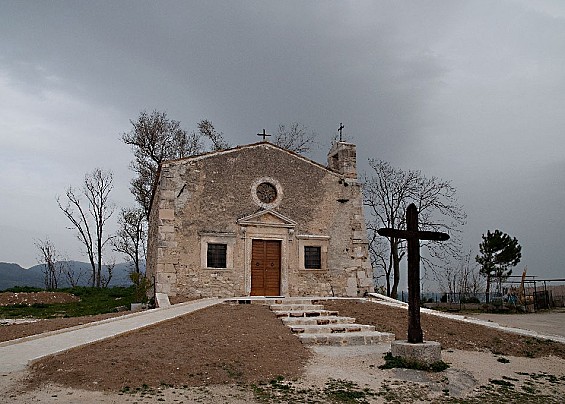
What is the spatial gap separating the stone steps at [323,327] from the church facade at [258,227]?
350 cm

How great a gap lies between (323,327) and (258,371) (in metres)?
4.08

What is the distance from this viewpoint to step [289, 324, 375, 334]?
10522 millimetres

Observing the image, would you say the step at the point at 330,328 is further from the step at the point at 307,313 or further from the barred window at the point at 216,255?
the barred window at the point at 216,255

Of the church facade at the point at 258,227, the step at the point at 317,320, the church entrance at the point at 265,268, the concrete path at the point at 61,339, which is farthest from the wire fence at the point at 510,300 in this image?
the concrete path at the point at 61,339

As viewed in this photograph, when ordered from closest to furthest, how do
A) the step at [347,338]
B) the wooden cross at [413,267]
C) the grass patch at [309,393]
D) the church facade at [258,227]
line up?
the grass patch at [309,393] < the wooden cross at [413,267] < the step at [347,338] < the church facade at [258,227]

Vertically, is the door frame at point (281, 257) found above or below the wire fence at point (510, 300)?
above

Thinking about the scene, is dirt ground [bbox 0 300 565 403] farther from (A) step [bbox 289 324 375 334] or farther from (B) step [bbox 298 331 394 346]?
(A) step [bbox 289 324 375 334]

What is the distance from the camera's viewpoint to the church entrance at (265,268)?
1711 cm

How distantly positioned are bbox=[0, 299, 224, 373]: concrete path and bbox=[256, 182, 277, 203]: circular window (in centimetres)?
748

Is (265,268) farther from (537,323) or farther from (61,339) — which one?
(537,323)

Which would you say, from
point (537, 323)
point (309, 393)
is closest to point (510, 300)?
point (537, 323)

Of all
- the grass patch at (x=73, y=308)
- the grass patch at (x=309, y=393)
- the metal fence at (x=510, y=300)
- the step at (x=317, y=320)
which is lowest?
the metal fence at (x=510, y=300)

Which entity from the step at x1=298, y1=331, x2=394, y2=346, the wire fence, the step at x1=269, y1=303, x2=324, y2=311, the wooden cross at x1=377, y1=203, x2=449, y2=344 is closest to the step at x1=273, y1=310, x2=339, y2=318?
the step at x1=269, y1=303, x2=324, y2=311

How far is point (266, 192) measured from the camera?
17.9 m
